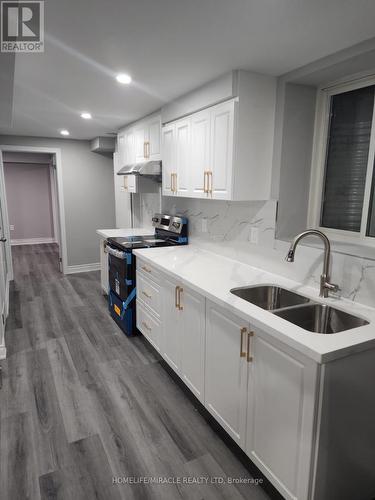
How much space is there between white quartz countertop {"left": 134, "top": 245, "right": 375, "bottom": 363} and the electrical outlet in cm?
22

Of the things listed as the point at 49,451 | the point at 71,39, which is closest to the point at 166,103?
the point at 71,39

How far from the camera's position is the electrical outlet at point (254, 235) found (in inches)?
102

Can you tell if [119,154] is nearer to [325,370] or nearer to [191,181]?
[191,181]

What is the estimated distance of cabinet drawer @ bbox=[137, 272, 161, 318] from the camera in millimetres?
2746

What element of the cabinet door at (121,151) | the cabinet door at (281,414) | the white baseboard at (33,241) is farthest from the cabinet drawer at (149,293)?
the white baseboard at (33,241)

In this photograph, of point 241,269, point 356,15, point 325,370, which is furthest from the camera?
point 241,269

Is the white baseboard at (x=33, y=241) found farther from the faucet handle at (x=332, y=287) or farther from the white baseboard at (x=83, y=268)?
the faucet handle at (x=332, y=287)

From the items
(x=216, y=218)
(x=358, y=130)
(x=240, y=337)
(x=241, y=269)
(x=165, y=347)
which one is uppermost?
(x=358, y=130)

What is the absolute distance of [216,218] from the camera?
3049 millimetres

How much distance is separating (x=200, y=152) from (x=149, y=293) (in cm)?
129

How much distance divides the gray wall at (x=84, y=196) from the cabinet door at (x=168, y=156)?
290 cm

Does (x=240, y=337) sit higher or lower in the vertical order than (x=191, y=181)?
lower

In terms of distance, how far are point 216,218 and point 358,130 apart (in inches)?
52.8

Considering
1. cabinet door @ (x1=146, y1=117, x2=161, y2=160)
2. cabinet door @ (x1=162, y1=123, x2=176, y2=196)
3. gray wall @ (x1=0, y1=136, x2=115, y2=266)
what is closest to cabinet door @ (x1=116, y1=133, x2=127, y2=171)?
cabinet door @ (x1=146, y1=117, x2=161, y2=160)
